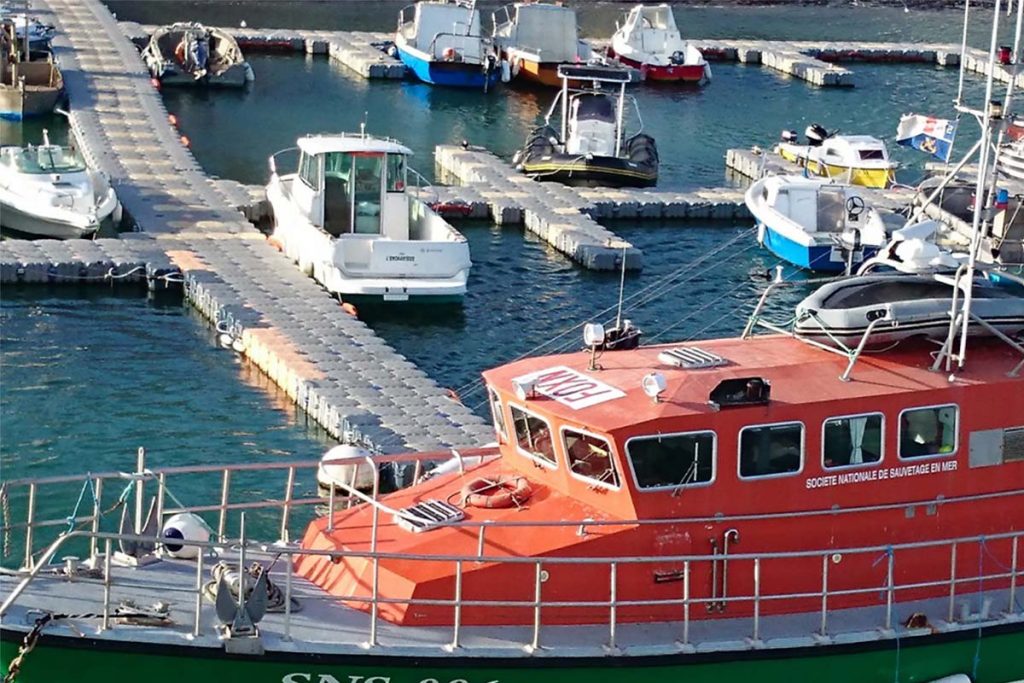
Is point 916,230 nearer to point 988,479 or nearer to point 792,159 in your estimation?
point 988,479

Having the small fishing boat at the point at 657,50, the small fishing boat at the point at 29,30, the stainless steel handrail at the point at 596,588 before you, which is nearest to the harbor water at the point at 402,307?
the small fishing boat at the point at 657,50

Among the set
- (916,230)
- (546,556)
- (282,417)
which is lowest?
(282,417)

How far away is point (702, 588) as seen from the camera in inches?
813

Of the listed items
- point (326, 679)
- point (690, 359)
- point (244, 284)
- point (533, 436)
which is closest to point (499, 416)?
point (533, 436)

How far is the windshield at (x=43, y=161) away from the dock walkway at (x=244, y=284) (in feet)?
6.33

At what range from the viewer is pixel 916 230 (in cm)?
2245

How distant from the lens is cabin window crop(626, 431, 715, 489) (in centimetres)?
1978

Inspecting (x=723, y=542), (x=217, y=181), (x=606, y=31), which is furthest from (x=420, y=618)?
(x=606, y=31)

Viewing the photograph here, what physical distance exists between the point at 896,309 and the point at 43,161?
30451 mm

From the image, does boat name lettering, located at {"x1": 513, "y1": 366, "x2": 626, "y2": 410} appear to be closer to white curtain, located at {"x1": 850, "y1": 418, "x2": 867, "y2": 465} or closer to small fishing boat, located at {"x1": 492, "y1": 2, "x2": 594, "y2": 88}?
white curtain, located at {"x1": 850, "y1": 418, "x2": 867, "y2": 465}

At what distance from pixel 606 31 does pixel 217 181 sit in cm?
3772

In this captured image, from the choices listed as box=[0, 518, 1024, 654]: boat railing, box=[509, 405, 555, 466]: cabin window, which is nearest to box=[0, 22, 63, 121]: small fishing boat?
box=[0, 518, 1024, 654]: boat railing

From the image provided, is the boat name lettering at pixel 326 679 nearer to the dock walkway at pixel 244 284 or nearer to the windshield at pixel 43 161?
the dock walkway at pixel 244 284

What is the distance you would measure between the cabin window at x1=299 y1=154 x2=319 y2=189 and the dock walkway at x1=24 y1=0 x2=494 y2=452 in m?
1.90
